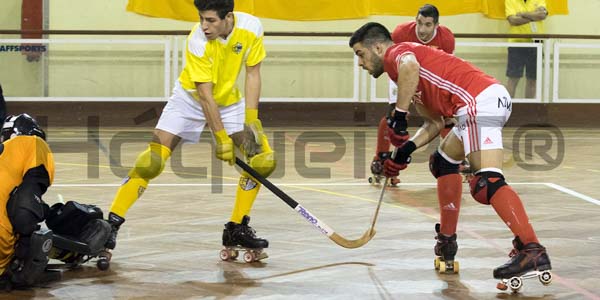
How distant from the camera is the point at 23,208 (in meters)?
6.11

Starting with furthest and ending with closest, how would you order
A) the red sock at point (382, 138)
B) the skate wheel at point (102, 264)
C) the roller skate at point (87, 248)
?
the red sock at point (382, 138) < the skate wheel at point (102, 264) < the roller skate at point (87, 248)

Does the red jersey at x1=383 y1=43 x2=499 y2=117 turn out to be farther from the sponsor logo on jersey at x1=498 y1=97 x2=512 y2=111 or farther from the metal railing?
the metal railing

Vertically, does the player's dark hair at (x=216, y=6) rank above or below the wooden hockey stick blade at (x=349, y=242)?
above

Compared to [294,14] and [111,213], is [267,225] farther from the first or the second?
[294,14]

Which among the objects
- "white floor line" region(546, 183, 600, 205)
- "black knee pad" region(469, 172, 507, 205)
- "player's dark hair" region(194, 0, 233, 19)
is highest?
"player's dark hair" region(194, 0, 233, 19)

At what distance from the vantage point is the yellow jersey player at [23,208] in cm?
614

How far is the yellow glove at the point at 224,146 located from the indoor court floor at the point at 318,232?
2.34 feet

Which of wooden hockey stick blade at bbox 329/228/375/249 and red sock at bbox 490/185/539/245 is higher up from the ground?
red sock at bbox 490/185/539/245

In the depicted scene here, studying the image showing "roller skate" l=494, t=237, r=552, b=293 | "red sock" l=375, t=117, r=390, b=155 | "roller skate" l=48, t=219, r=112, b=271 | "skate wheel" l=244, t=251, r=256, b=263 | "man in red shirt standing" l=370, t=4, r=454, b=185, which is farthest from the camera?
"red sock" l=375, t=117, r=390, b=155

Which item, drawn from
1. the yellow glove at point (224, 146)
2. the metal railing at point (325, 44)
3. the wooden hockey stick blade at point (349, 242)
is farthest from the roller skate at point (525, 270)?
the metal railing at point (325, 44)

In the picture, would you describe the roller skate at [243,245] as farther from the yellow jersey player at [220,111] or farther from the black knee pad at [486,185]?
the black knee pad at [486,185]

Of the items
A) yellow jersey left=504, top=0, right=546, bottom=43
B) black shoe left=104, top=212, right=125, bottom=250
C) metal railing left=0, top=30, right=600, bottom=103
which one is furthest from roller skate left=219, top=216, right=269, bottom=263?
yellow jersey left=504, top=0, right=546, bottom=43

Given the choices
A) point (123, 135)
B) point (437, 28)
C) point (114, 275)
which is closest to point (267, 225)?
point (114, 275)

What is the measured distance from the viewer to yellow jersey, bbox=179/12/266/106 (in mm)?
7102
